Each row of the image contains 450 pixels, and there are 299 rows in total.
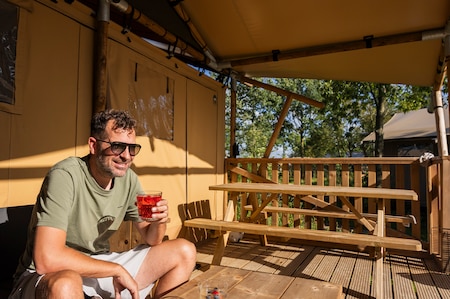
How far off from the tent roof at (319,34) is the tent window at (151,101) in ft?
1.67

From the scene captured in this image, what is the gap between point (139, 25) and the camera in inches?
144

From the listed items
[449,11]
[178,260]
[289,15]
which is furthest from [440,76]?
[178,260]

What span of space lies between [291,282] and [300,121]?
20469mm

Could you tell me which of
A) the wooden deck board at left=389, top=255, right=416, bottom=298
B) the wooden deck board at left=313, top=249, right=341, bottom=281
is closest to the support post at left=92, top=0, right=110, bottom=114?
the wooden deck board at left=313, top=249, right=341, bottom=281

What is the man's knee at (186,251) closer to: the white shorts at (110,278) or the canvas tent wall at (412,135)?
the white shorts at (110,278)

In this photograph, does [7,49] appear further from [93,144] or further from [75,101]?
[93,144]

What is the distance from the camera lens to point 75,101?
9.03 ft

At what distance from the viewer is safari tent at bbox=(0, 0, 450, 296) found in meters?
2.38

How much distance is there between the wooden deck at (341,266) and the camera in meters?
2.86

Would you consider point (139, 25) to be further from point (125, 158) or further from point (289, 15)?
point (125, 158)

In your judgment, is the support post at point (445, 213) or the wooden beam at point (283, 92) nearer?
the support post at point (445, 213)

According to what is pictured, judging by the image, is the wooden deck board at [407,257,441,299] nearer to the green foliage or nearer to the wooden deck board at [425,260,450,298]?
the wooden deck board at [425,260,450,298]

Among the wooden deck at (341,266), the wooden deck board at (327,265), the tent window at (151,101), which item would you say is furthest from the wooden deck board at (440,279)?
the tent window at (151,101)

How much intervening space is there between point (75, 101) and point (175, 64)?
166cm
